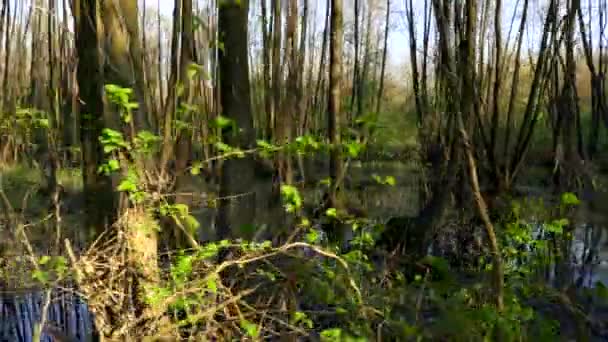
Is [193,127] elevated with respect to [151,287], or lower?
elevated

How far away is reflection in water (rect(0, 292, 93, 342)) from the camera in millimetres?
4012

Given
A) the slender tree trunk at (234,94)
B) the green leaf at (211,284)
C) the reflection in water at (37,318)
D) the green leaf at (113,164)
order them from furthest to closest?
the slender tree trunk at (234,94) < the reflection in water at (37,318) < the green leaf at (211,284) < the green leaf at (113,164)

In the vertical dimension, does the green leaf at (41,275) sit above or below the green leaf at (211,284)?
above

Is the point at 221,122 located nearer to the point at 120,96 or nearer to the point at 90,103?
the point at 120,96

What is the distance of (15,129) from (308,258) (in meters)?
6.14

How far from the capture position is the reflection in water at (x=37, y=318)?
158 inches

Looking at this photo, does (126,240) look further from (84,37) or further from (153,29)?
(153,29)

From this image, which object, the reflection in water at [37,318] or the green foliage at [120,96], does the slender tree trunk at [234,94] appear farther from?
the green foliage at [120,96]

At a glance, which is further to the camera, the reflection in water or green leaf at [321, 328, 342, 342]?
the reflection in water

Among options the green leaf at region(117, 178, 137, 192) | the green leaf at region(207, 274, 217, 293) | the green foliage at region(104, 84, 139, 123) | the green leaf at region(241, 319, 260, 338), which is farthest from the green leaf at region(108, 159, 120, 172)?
the green leaf at region(241, 319, 260, 338)

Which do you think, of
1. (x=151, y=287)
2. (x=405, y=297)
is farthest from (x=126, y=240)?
(x=405, y=297)

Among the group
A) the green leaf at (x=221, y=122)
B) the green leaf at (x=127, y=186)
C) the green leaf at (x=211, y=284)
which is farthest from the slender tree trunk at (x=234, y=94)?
the green leaf at (x=127, y=186)

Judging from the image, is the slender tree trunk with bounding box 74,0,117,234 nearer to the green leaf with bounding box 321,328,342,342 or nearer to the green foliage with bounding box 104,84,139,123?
the green foliage with bounding box 104,84,139,123

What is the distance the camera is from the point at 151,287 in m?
2.49
